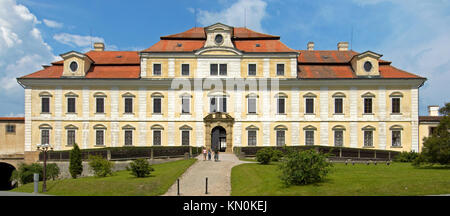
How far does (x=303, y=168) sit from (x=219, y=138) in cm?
2141

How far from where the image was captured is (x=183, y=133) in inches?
1490

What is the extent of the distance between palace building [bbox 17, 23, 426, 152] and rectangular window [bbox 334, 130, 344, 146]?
98mm

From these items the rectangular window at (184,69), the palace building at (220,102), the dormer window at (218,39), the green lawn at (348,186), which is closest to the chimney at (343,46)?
the palace building at (220,102)

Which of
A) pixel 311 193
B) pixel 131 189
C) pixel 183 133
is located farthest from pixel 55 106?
pixel 311 193

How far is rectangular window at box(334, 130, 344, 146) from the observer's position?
3756 centimetres

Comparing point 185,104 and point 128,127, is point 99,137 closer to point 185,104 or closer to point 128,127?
point 128,127

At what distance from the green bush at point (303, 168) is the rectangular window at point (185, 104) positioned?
21.6 meters

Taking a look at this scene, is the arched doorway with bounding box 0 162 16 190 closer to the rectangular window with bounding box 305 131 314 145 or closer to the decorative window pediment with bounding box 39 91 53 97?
the decorative window pediment with bounding box 39 91 53 97

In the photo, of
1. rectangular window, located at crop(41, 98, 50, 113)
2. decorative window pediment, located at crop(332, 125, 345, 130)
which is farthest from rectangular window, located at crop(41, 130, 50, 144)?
decorative window pediment, located at crop(332, 125, 345, 130)

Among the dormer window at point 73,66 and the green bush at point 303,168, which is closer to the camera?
the green bush at point 303,168

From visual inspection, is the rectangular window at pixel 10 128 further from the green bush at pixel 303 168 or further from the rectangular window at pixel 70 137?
the green bush at pixel 303 168

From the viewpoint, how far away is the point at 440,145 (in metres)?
22.1

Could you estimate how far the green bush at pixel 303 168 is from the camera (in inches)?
666

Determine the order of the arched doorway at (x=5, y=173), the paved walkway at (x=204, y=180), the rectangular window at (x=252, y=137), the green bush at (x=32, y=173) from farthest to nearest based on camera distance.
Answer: the arched doorway at (x=5, y=173), the rectangular window at (x=252, y=137), the green bush at (x=32, y=173), the paved walkway at (x=204, y=180)
